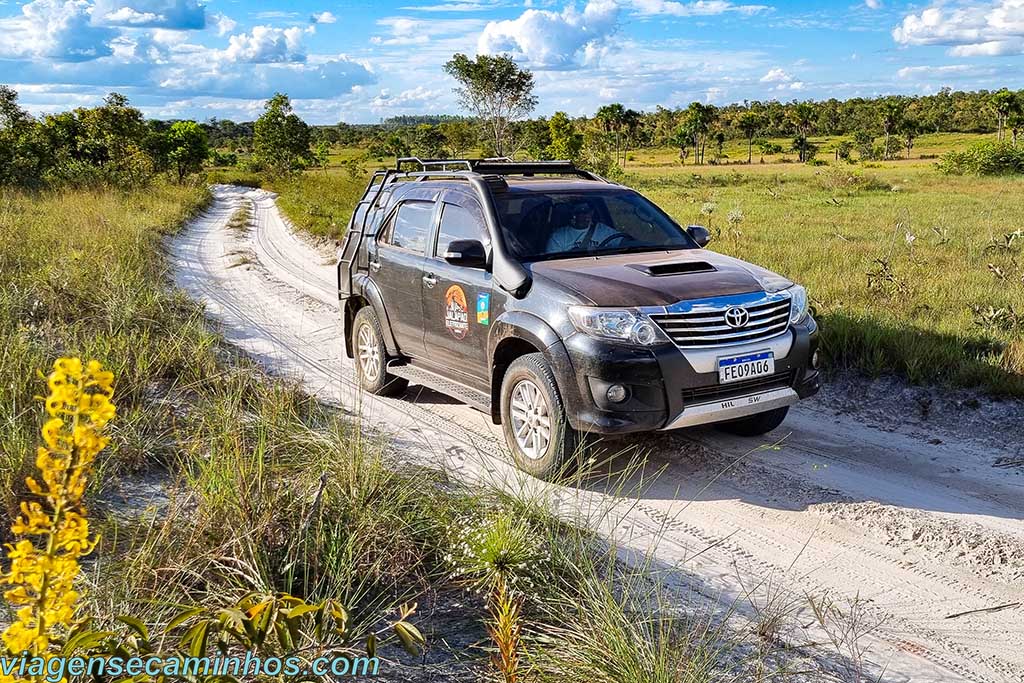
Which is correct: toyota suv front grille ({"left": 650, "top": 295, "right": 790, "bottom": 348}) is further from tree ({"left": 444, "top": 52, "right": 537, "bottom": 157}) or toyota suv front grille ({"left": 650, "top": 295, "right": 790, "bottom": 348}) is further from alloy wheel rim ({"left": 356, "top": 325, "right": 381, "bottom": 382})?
tree ({"left": 444, "top": 52, "right": 537, "bottom": 157})

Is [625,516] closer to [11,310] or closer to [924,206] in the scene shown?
[11,310]

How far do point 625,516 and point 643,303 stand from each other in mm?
1311

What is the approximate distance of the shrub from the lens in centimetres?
4272

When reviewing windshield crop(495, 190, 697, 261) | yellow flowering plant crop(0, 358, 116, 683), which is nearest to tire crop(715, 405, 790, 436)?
windshield crop(495, 190, 697, 261)

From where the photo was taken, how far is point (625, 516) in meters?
4.82

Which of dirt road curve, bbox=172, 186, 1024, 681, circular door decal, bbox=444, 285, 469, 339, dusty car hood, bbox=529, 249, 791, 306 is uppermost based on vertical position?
dusty car hood, bbox=529, 249, 791, 306

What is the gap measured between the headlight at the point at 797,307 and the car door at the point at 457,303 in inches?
81.4

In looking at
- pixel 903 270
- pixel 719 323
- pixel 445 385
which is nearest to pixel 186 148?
pixel 903 270

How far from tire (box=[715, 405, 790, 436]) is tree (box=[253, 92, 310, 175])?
54.3 metres

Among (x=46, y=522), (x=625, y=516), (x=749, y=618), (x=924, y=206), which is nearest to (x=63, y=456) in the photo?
(x=46, y=522)

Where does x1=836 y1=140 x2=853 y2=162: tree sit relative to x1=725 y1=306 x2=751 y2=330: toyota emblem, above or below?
above

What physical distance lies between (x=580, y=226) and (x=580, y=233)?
0.28 ft

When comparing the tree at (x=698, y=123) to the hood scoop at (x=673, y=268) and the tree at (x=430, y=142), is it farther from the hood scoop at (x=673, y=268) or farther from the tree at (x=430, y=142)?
the hood scoop at (x=673, y=268)

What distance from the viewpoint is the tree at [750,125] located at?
9906 cm
